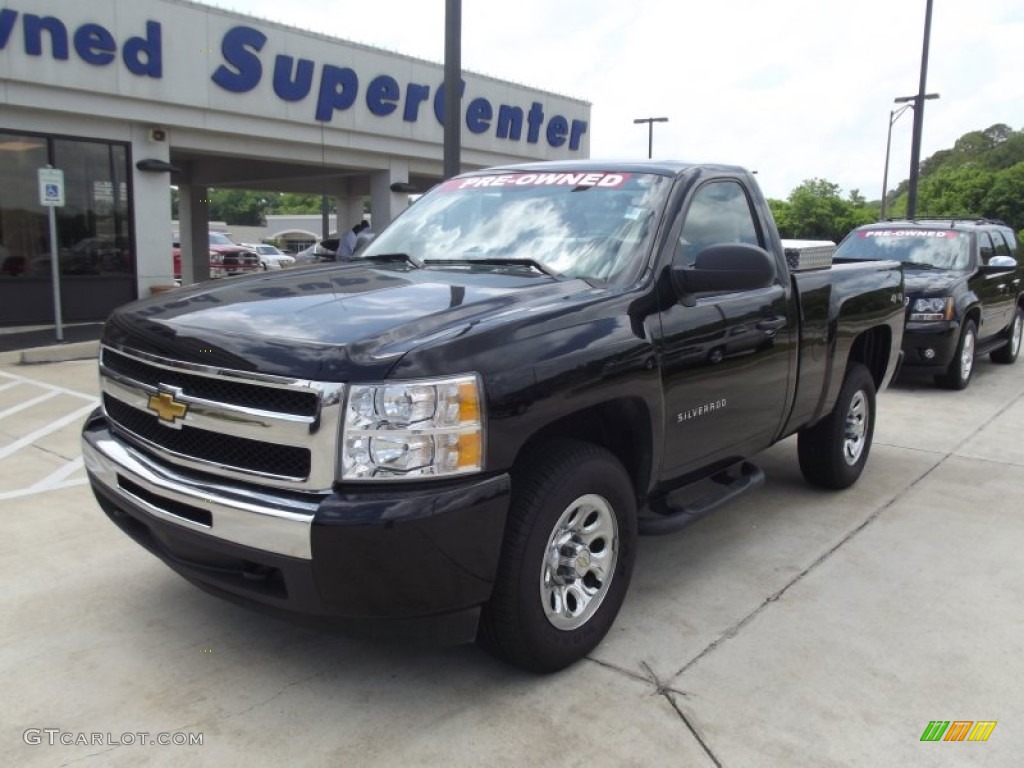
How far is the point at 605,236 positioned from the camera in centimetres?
373

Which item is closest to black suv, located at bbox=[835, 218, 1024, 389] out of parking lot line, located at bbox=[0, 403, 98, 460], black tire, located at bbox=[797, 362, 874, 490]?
black tire, located at bbox=[797, 362, 874, 490]

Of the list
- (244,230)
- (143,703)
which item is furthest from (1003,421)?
(244,230)

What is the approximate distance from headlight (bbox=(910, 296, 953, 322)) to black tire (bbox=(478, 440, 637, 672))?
7041 millimetres

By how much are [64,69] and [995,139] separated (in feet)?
356

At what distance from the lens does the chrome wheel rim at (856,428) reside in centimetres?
549

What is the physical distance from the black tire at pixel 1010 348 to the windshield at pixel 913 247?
2.18 metres

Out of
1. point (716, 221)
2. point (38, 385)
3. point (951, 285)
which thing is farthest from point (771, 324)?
point (38, 385)

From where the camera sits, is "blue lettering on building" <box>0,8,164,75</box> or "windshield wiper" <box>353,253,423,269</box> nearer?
"windshield wiper" <box>353,253,423,269</box>

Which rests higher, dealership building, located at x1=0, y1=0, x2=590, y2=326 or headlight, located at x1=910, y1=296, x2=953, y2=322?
dealership building, located at x1=0, y1=0, x2=590, y2=326

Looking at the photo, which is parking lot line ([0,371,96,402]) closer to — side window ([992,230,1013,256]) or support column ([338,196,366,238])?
side window ([992,230,1013,256])

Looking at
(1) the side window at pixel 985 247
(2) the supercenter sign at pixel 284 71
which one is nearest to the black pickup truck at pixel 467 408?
(1) the side window at pixel 985 247

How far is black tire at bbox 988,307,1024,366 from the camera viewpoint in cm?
1155

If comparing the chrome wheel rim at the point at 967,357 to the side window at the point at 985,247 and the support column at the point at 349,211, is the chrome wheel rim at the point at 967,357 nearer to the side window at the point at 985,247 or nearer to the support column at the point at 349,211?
the side window at the point at 985,247

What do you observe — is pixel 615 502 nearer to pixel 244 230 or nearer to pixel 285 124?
pixel 285 124
